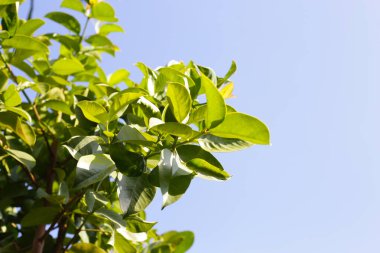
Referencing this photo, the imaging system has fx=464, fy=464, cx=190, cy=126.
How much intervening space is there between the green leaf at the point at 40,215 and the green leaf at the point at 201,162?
52 cm

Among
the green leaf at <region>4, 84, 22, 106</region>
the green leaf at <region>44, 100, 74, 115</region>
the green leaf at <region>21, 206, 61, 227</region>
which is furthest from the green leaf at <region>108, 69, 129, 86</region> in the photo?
the green leaf at <region>21, 206, 61, 227</region>

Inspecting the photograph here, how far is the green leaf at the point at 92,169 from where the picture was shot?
92 cm

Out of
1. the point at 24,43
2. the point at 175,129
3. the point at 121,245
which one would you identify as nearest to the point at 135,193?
the point at 175,129

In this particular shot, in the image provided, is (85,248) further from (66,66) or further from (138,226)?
(66,66)

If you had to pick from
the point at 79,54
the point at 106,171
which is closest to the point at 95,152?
the point at 106,171

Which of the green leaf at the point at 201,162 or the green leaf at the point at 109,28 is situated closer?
the green leaf at the point at 201,162

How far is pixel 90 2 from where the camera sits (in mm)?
1905

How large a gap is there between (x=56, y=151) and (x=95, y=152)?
2.27ft

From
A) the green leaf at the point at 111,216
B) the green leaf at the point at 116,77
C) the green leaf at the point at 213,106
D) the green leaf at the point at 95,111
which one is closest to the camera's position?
the green leaf at the point at 213,106

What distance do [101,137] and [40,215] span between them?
14.6 inches

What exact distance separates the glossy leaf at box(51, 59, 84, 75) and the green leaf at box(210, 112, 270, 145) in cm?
92

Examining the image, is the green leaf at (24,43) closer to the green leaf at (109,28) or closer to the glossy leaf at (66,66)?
the glossy leaf at (66,66)

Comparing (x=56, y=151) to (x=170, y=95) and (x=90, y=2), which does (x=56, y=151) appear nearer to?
(x=90, y=2)

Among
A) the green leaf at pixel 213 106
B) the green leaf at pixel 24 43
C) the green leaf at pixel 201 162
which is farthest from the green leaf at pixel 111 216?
the green leaf at pixel 24 43
